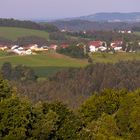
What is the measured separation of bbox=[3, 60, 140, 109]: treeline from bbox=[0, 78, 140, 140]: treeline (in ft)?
123

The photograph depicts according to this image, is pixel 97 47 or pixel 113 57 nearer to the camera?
pixel 113 57

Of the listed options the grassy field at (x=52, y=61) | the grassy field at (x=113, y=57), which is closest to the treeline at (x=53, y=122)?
the grassy field at (x=52, y=61)

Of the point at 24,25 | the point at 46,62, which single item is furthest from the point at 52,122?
the point at 24,25

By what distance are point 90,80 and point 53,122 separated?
4944 cm

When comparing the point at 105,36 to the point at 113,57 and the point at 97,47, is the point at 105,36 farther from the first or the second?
the point at 113,57

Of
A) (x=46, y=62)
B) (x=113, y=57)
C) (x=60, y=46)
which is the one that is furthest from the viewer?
(x=60, y=46)

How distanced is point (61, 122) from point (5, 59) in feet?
206

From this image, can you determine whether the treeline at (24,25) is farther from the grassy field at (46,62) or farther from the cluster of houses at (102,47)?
the grassy field at (46,62)

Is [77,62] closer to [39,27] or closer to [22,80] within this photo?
[22,80]

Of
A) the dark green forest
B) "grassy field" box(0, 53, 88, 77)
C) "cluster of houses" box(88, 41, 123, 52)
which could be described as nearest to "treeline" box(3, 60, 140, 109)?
"grassy field" box(0, 53, 88, 77)

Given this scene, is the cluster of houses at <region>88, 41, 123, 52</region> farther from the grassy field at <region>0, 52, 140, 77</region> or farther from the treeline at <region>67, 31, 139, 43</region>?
the grassy field at <region>0, 52, 140, 77</region>

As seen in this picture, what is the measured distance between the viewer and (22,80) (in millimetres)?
69625

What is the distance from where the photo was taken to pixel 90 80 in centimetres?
6538

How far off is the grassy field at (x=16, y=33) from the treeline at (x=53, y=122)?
3754 inches
